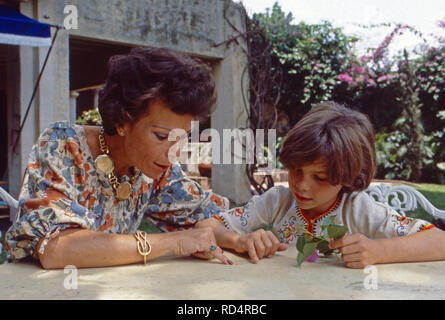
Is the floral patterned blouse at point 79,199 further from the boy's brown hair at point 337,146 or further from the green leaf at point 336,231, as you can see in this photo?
the green leaf at point 336,231

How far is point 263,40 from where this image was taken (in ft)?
25.9

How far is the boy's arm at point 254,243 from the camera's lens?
1654 mm

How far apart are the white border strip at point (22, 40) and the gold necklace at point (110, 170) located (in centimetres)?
298

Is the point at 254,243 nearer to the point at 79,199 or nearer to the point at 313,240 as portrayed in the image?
the point at 313,240

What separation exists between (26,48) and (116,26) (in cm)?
120

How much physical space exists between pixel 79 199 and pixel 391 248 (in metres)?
1.20

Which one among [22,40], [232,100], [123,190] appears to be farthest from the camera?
[232,100]

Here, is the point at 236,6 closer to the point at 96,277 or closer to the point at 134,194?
the point at 134,194

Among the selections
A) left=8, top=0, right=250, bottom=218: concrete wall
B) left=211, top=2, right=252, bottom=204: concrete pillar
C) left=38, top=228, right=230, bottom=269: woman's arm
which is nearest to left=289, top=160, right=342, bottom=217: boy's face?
left=38, top=228, right=230, bottom=269: woman's arm

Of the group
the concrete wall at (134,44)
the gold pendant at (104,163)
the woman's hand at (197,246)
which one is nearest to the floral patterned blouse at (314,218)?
the woman's hand at (197,246)

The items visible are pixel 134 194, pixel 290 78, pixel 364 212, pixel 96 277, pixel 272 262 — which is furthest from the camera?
pixel 290 78

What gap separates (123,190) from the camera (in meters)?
2.02

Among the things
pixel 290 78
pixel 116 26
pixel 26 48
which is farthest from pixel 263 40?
pixel 290 78

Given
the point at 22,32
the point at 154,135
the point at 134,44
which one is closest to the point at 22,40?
the point at 22,32
